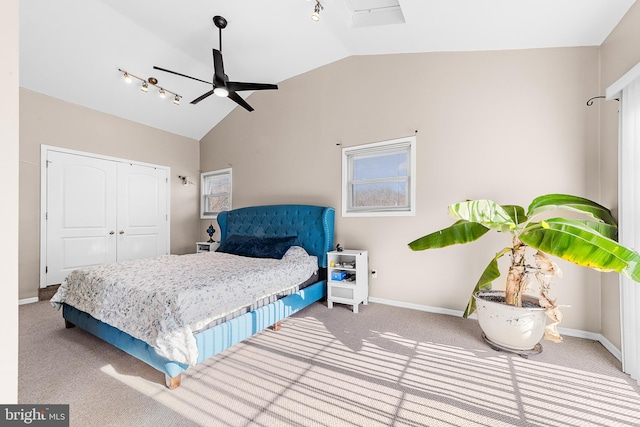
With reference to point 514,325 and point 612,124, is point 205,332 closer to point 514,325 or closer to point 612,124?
point 514,325

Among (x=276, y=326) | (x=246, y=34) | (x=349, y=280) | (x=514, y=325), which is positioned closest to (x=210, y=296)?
(x=276, y=326)

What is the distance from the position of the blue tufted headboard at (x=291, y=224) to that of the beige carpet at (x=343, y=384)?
4.42ft

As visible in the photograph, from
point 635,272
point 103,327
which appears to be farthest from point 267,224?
point 635,272

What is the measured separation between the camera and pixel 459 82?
305 centimetres

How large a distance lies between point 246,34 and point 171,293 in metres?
3.20

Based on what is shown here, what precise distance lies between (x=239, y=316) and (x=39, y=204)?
3.72 metres

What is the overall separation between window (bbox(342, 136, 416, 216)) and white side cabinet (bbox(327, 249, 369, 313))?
66 centimetres

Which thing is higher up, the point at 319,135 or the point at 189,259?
the point at 319,135

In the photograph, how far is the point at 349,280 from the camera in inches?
135

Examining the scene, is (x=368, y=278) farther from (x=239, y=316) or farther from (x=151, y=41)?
(x=151, y=41)

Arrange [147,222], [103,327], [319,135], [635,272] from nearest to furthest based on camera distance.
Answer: [635,272] < [103,327] < [319,135] < [147,222]

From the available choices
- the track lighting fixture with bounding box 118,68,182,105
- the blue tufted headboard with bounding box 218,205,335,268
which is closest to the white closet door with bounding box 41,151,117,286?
the track lighting fixture with bounding box 118,68,182,105

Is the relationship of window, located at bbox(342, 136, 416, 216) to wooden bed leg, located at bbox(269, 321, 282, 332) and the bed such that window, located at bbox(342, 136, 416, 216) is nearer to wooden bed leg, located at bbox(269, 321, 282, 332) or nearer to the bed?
the bed

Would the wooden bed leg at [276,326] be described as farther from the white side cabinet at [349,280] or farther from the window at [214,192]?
the window at [214,192]
